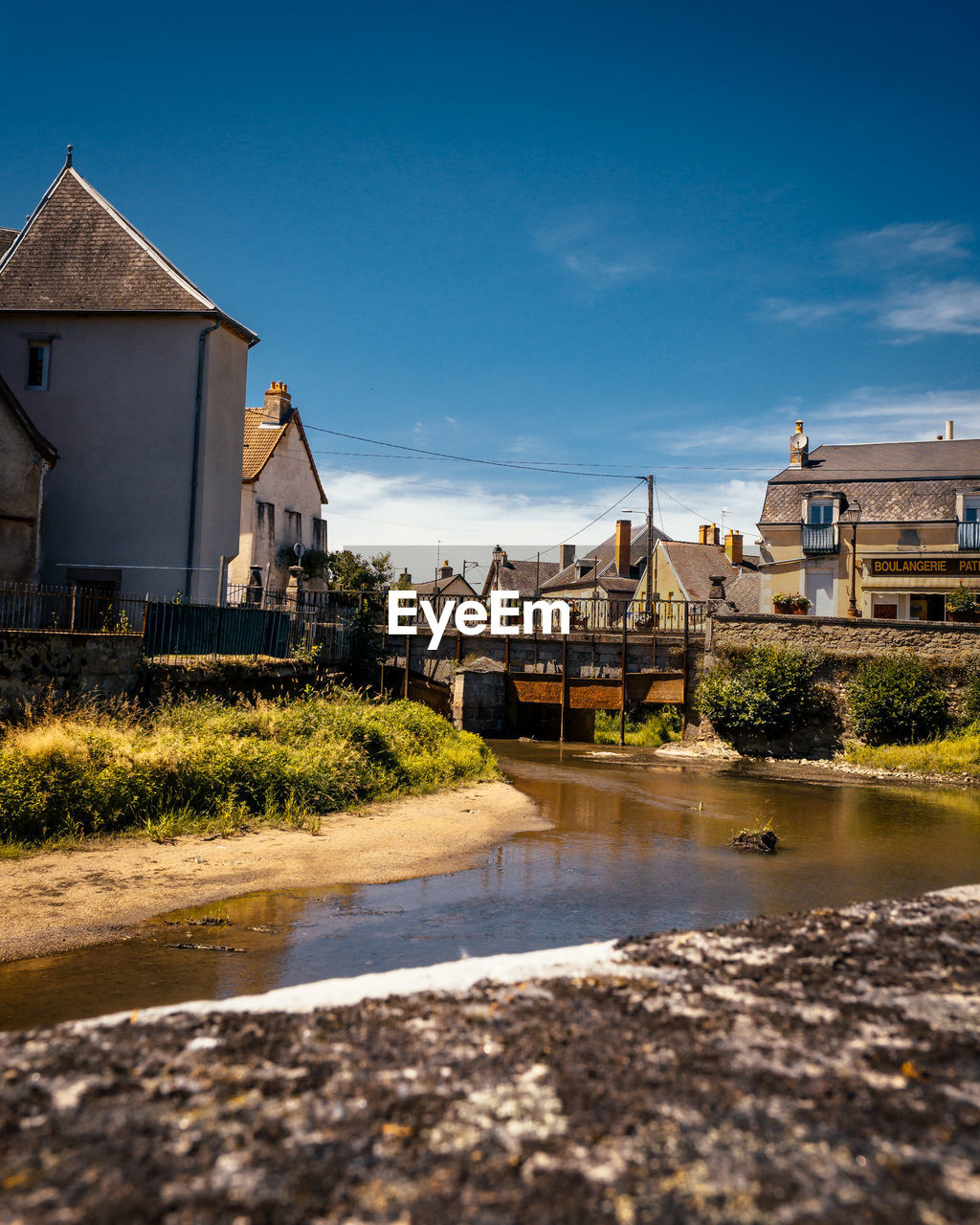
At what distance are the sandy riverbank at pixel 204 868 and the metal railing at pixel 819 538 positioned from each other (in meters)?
28.9

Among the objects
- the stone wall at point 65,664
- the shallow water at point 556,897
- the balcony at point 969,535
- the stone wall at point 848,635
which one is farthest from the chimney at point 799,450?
the stone wall at point 65,664

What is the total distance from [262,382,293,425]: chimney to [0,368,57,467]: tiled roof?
55.3 feet

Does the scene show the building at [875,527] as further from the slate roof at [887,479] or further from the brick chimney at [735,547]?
the brick chimney at [735,547]

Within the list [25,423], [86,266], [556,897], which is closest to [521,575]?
[86,266]

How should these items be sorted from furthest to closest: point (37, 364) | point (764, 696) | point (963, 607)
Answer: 1. point (963, 607)
2. point (764, 696)
3. point (37, 364)

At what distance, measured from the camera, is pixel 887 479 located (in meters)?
40.8

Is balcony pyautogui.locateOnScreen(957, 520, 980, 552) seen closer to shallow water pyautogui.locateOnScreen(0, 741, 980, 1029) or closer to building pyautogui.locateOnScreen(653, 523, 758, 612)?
building pyautogui.locateOnScreen(653, 523, 758, 612)

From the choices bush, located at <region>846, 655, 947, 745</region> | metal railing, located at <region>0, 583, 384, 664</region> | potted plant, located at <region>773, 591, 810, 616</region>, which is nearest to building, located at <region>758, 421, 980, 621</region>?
potted plant, located at <region>773, 591, 810, 616</region>

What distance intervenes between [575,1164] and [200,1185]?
3.19 ft

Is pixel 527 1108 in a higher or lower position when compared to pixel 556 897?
higher

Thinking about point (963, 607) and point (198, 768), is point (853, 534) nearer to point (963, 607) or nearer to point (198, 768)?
point (963, 607)

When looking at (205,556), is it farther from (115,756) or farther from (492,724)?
(492,724)

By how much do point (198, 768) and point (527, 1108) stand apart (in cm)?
1116

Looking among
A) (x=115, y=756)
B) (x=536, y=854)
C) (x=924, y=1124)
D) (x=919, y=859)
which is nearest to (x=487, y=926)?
(x=536, y=854)
